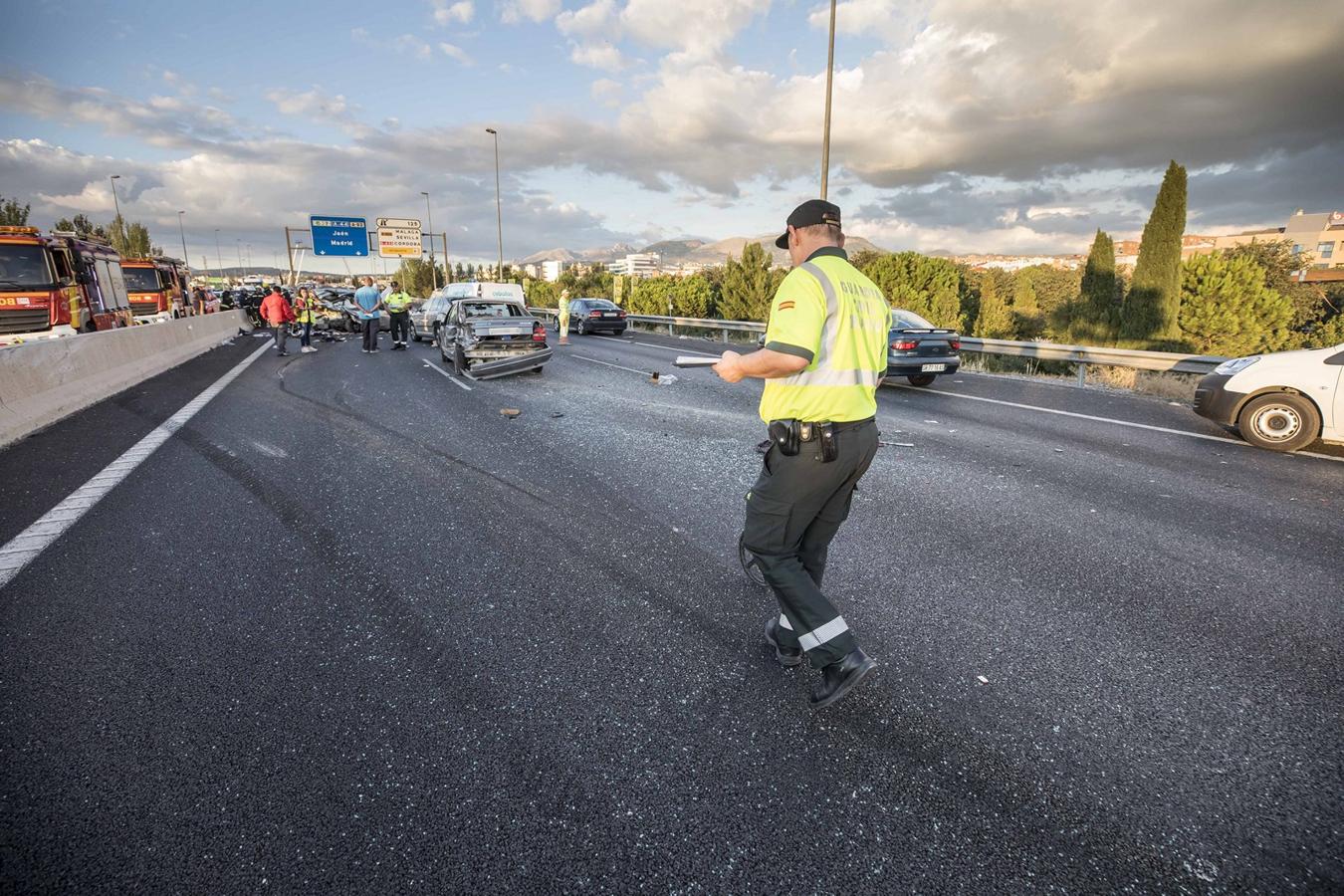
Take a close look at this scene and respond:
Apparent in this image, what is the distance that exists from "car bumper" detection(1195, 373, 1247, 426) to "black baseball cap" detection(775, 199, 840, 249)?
7.20 m

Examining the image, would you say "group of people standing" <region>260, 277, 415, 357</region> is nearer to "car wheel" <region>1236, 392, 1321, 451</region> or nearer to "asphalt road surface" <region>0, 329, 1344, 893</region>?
"asphalt road surface" <region>0, 329, 1344, 893</region>

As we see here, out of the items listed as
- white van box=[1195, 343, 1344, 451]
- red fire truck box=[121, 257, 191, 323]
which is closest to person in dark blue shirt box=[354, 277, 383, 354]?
red fire truck box=[121, 257, 191, 323]

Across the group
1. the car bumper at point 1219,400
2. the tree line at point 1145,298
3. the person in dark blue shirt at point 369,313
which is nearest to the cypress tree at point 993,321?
the tree line at point 1145,298

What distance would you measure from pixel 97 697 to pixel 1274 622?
561 centimetres

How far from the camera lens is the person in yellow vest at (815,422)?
93.7 inches

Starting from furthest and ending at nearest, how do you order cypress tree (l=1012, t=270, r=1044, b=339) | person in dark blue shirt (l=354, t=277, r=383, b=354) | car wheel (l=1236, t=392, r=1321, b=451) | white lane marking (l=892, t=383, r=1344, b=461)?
cypress tree (l=1012, t=270, r=1044, b=339) < person in dark blue shirt (l=354, t=277, r=383, b=354) < white lane marking (l=892, t=383, r=1344, b=461) < car wheel (l=1236, t=392, r=1321, b=451)

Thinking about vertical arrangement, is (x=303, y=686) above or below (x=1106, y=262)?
below

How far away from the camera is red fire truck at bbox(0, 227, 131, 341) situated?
43.0 ft

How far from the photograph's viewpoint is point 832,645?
96.7 inches

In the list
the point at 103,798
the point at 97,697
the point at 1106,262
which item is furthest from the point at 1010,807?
the point at 1106,262

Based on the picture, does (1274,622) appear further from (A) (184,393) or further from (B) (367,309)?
(B) (367,309)

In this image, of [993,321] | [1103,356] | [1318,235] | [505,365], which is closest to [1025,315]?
[993,321]

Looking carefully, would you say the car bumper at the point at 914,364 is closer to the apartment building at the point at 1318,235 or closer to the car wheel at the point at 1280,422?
the car wheel at the point at 1280,422

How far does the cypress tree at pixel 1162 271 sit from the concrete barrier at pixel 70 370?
33530 mm
